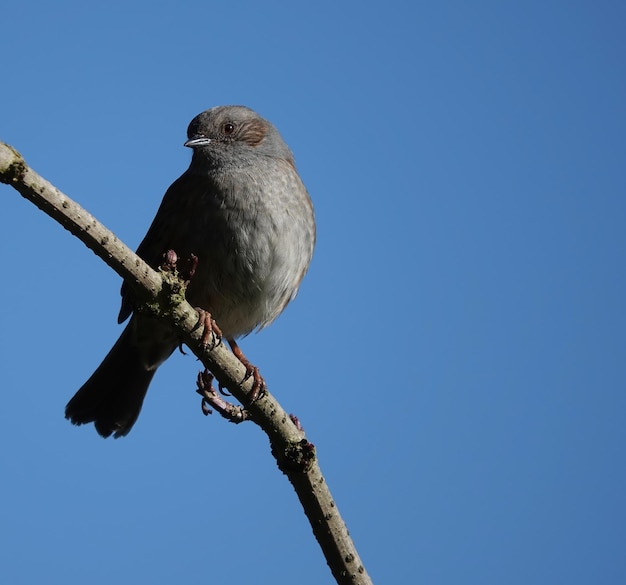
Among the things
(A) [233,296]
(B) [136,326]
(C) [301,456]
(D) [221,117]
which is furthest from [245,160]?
(C) [301,456]

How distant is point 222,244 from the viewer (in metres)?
5.47

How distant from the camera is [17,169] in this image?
322 cm

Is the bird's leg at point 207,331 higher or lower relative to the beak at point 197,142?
lower

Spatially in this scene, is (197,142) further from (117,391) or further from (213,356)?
(213,356)

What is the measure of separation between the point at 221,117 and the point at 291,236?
1205 millimetres

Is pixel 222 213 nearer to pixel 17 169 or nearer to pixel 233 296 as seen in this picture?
pixel 233 296

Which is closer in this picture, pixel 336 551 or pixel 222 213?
pixel 336 551

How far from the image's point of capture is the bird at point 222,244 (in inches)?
217

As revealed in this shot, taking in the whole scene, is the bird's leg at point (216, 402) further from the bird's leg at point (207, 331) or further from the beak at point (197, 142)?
the beak at point (197, 142)

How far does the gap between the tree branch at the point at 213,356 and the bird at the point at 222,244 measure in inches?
54.4

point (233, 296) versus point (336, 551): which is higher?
point (233, 296)

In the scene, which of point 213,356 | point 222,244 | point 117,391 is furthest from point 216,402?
point 117,391

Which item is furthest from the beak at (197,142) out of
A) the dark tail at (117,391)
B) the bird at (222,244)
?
the dark tail at (117,391)

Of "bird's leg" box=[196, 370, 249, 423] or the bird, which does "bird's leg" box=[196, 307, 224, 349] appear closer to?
"bird's leg" box=[196, 370, 249, 423]
